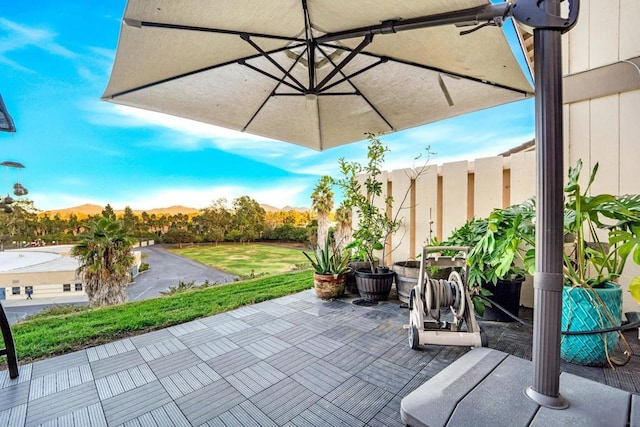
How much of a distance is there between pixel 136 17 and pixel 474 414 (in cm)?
258

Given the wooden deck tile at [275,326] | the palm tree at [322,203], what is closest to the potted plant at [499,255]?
the wooden deck tile at [275,326]

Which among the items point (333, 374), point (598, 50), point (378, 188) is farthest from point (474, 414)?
point (598, 50)

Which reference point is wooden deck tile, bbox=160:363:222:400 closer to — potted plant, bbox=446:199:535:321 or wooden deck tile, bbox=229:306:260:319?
wooden deck tile, bbox=229:306:260:319

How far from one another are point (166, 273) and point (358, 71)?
16.0 meters

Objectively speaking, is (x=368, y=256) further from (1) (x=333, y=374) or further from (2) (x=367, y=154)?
(1) (x=333, y=374)

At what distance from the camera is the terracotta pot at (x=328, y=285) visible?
3352 mm

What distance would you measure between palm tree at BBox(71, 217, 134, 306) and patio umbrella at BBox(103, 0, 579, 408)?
33.8 ft

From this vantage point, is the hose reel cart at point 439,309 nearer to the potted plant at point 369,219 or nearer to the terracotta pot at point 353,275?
the potted plant at point 369,219

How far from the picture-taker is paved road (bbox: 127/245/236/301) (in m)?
12.6

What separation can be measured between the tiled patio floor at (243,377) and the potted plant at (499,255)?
23cm

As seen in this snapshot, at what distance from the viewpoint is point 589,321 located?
5.77 ft

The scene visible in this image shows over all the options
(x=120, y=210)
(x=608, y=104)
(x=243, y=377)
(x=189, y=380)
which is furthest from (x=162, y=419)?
(x=120, y=210)

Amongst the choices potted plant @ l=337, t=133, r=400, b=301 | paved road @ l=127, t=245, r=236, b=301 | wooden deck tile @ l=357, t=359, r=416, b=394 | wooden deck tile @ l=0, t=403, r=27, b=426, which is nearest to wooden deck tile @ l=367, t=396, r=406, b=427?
wooden deck tile @ l=357, t=359, r=416, b=394

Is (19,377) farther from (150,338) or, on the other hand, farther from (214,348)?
(214,348)
